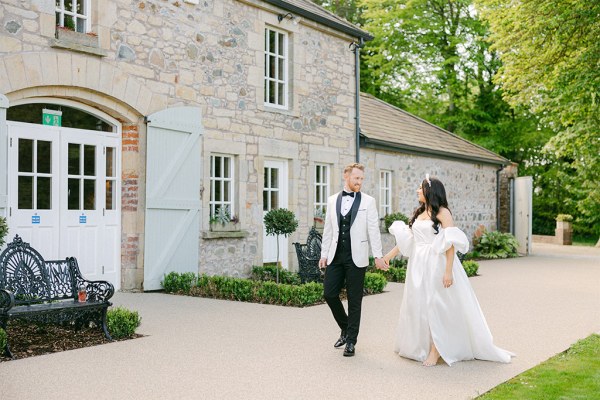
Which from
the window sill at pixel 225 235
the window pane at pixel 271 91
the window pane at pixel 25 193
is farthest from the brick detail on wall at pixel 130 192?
the window pane at pixel 271 91

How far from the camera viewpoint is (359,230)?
263 inches

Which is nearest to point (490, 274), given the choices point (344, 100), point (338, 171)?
point (338, 171)

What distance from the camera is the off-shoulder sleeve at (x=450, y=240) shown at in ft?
21.0

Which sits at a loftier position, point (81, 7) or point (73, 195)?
point (81, 7)

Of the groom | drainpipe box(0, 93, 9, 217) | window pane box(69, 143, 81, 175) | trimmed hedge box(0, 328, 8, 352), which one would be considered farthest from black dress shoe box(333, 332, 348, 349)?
window pane box(69, 143, 81, 175)

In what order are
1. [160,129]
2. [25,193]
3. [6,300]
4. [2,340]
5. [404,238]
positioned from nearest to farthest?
[2,340], [6,300], [404,238], [25,193], [160,129]

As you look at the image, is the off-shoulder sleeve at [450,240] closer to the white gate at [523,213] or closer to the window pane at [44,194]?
the window pane at [44,194]

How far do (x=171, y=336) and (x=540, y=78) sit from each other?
13.0 metres

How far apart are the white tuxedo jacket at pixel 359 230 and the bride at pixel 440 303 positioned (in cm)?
44

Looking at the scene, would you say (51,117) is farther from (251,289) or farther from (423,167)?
(423,167)

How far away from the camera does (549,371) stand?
6051 millimetres

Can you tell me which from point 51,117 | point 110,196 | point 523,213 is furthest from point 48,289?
point 523,213

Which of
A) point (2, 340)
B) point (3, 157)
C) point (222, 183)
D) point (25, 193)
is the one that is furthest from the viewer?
point (222, 183)

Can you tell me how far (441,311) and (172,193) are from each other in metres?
6.10
